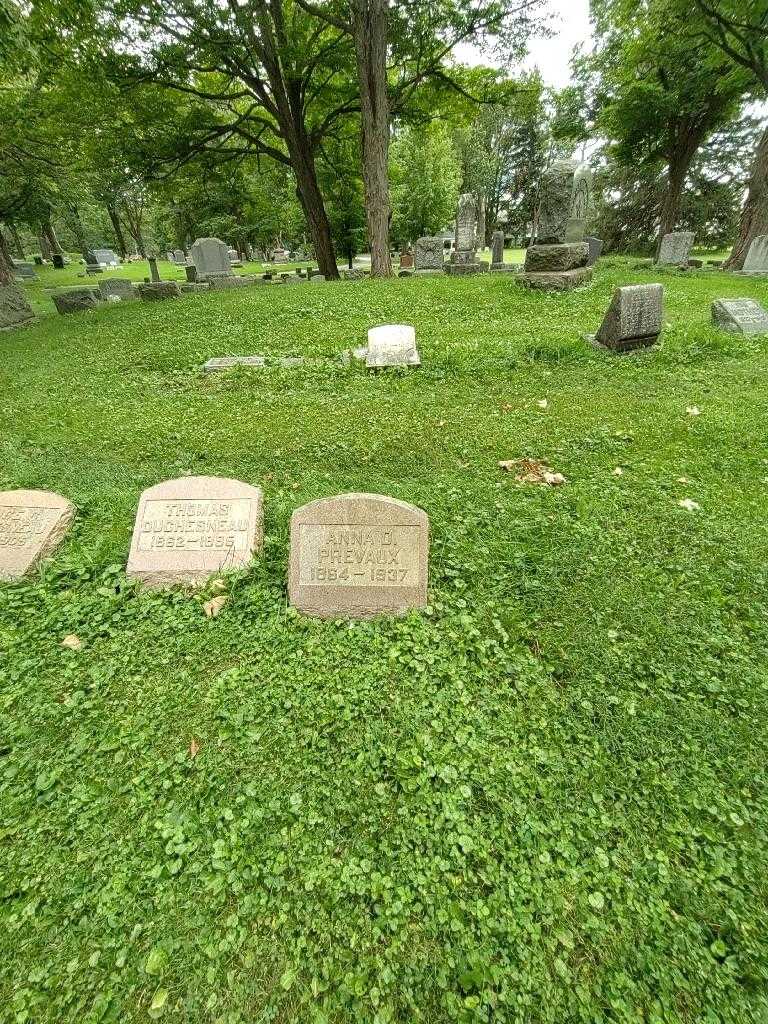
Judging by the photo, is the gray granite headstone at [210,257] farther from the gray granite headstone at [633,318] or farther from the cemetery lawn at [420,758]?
the gray granite headstone at [633,318]

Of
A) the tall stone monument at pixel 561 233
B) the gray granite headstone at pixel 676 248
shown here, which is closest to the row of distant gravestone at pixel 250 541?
the tall stone monument at pixel 561 233

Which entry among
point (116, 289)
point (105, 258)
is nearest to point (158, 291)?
point (116, 289)

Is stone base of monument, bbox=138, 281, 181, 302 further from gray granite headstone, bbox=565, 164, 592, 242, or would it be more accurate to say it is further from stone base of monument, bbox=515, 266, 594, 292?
gray granite headstone, bbox=565, 164, 592, 242

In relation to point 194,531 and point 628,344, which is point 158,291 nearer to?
point 628,344

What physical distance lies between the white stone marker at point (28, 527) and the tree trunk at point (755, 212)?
18.2 m

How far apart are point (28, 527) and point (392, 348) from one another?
15.9ft

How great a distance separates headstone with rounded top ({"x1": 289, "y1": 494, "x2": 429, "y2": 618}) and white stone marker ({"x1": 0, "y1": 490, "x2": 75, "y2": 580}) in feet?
6.37

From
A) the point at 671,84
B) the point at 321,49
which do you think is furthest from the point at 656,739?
the point at 671,84

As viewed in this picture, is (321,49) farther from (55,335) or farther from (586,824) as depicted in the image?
(586,824)

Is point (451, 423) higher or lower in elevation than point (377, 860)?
higher

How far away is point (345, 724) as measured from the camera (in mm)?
2311

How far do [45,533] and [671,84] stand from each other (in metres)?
26.8

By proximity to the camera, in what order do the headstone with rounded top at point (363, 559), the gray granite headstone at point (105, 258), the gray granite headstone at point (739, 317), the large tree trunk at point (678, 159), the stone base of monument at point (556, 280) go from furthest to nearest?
the gray granite headstone at point (105, 258)
the large tree trunk at point (678, 159)
the stone base of monument at point (556, 280)
the gray granite headstone at point (739, 317)
the headstone with rounded top at point (363, 559)

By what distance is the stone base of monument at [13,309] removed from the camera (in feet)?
38.0
